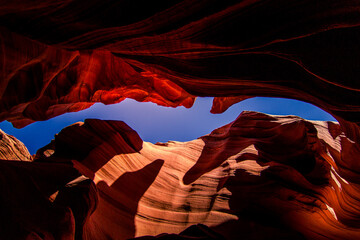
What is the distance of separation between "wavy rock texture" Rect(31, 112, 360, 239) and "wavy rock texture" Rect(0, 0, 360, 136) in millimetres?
2848

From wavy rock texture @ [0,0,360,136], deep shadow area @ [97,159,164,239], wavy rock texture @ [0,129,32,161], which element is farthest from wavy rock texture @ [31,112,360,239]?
wavy rock texture @ [0,0,360,136]

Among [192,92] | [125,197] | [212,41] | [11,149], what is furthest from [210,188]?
[11,149]

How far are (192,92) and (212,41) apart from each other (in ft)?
11.2

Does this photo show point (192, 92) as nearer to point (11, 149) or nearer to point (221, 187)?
point (221, 187)

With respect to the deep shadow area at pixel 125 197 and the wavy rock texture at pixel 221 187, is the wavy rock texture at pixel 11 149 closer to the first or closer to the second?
the wavy rock texture at pixel 221 187

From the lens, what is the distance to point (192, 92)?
7.90 m

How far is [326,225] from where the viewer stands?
665cm

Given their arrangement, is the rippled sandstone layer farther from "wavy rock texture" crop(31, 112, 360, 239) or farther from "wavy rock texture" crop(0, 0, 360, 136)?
"wavy rock texture" crop(0, 0, 360, 136)

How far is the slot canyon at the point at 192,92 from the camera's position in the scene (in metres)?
3.95

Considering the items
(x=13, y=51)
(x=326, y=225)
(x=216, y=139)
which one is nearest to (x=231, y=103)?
(x=216, y=139)

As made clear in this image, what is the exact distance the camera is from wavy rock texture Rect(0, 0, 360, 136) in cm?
394

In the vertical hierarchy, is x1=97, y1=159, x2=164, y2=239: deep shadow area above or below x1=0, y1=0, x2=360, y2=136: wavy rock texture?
below

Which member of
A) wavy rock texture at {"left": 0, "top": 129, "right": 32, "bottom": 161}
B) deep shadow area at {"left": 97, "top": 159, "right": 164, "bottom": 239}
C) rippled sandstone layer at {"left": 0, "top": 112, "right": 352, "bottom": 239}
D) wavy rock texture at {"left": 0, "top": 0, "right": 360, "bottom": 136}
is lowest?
wavy rock texture at {"left": 0, "top": 129, "right": 32, "bottom": 161}

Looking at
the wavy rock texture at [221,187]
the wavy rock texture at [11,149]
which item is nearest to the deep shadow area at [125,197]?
the wavy rock texture at [221,187]
